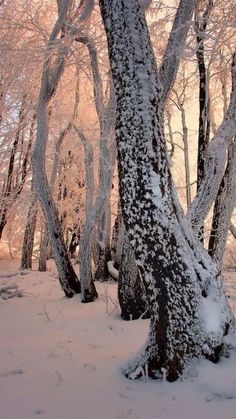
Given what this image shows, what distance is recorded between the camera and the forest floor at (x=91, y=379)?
133 inches

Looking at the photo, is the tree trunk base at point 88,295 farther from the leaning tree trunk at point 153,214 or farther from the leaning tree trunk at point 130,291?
the leaning tree trunk at point 153,214

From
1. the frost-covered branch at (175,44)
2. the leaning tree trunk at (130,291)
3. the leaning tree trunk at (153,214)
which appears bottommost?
the leaning tree trunk at (130,291)

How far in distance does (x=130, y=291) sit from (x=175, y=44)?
368 cm

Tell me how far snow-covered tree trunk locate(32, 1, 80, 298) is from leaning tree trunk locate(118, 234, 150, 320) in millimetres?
2391

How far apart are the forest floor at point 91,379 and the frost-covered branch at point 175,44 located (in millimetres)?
3594

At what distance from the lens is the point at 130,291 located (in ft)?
21.5

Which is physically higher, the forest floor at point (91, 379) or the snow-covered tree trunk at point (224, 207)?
the snow-covered tree trunk at point (224, 207)

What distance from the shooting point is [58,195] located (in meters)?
17.7

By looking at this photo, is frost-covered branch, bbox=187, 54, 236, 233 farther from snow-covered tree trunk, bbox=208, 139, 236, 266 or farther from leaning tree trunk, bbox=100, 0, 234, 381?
leaning tree trunk, bbox=100, 0, 234, 381

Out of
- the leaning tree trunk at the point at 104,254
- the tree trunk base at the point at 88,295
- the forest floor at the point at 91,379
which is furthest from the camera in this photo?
the leaning tree trunk at the point at 104,254

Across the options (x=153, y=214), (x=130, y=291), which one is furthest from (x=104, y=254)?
(x=153, y=214)

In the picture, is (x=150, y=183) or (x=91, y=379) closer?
(x=150, y=183)

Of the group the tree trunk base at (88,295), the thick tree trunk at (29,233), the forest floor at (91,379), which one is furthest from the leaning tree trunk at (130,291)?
the thick tree trunk at (29,233)

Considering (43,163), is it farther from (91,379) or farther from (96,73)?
(91,379)
